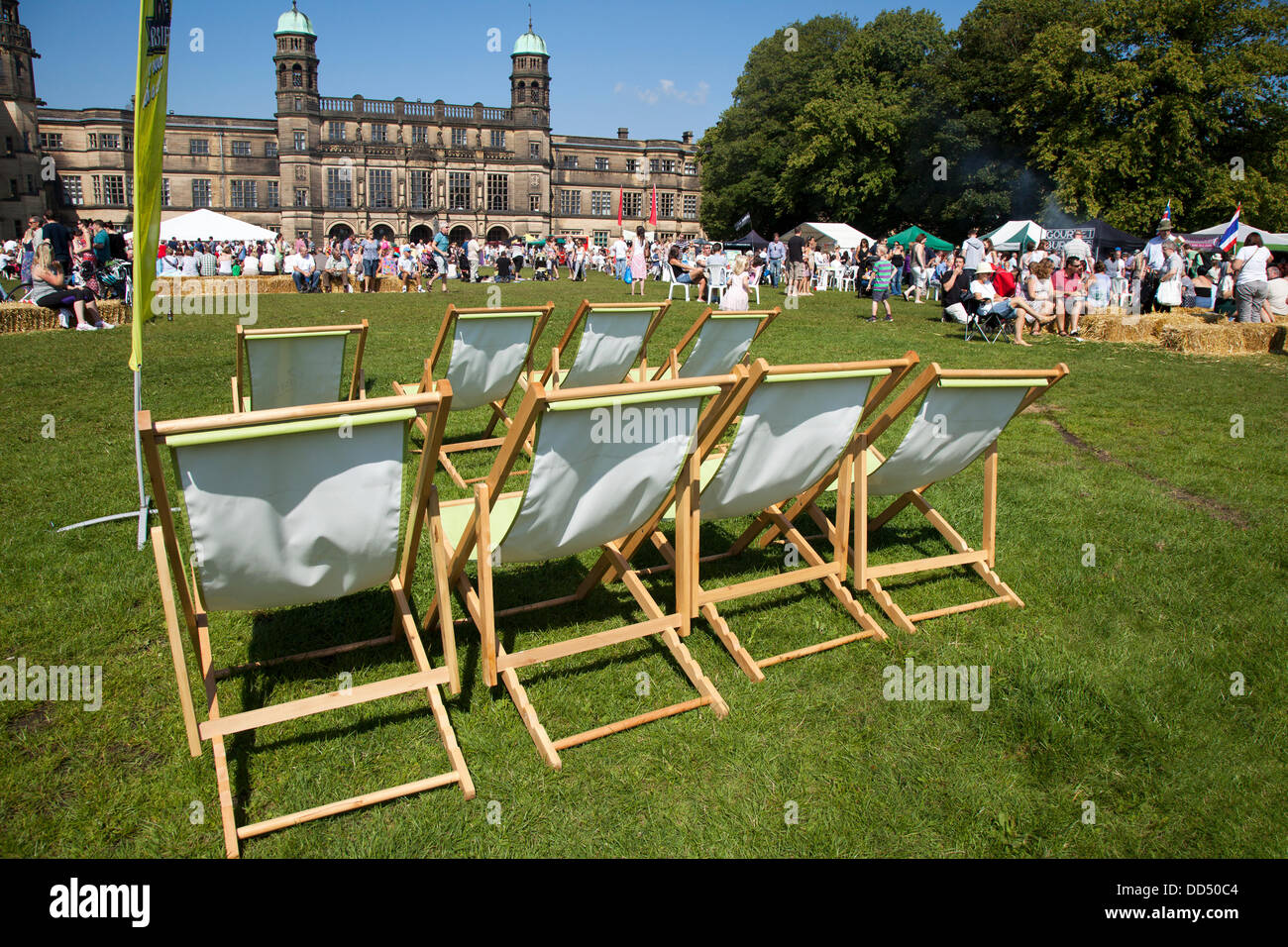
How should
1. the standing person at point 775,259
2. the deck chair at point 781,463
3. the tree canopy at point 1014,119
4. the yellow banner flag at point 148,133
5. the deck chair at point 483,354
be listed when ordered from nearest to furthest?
the deck chair at point 781,463 < the yellow banner flag at point 148,133 < the deck chair at point 483,354 < the standing person at point 775,259 < the tree canopy at point 1014,119

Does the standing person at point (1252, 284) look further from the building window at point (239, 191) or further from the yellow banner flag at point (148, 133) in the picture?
the building window at point (239, 191)

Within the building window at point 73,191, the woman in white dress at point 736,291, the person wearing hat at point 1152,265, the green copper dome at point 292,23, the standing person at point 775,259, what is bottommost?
the woman in white dress at point 736,291

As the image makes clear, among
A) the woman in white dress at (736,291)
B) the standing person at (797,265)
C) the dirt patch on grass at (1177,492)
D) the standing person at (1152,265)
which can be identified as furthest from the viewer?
the standing person at (797,265)

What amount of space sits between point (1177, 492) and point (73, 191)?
8491 centimetres

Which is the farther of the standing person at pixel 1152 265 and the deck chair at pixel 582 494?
the standing person at pixel 1152 265

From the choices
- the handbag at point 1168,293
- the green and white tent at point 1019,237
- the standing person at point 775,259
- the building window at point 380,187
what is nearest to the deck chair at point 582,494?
the handbag at point 1168,293

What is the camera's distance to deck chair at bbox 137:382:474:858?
2.15 meters

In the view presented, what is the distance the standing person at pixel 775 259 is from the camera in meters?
24.2

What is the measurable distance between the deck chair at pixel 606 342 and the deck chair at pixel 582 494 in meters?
2.62

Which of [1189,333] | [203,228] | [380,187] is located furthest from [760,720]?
[380,187]

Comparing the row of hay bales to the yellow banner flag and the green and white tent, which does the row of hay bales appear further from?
the yellow banner flag

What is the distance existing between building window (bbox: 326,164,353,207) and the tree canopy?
3188 centimetres
